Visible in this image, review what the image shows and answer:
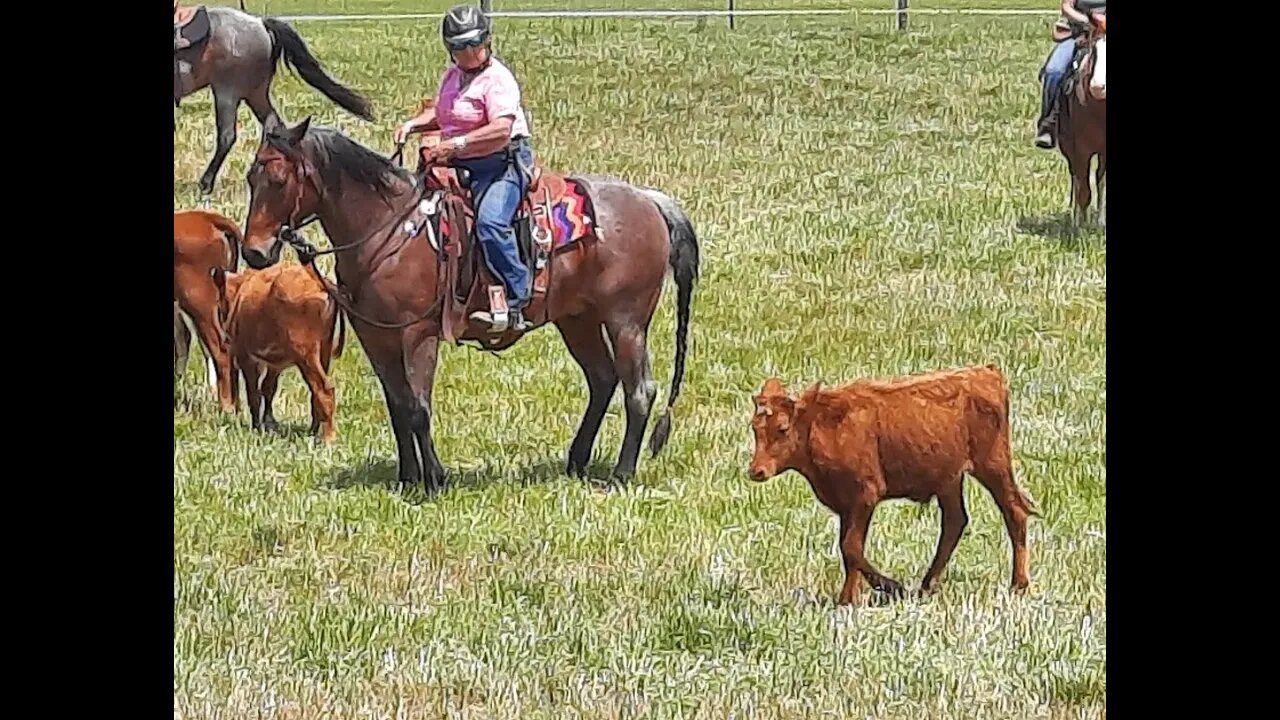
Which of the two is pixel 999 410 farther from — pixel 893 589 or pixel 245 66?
pixel 245 66

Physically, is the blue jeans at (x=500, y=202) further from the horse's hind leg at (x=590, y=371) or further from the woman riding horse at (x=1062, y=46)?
the woman riding horse at (x=1062, y=46)

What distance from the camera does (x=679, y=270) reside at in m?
5.32

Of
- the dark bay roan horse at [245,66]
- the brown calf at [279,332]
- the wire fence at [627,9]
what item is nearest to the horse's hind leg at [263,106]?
the dark bay roan horse at [245,66]

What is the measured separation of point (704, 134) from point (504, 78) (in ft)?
2.01

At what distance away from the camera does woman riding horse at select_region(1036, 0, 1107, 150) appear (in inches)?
209

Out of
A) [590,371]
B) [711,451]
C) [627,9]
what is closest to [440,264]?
[590,371]

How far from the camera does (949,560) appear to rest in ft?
16.4

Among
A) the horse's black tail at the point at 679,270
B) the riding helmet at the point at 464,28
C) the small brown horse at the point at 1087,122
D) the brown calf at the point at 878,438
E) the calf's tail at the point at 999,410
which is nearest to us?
the brown calf at the point at 878,438

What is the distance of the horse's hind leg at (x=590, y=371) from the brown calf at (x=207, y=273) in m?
0.78

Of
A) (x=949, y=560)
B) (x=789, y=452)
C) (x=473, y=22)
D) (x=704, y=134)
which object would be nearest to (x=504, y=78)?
(x=473, y=22)

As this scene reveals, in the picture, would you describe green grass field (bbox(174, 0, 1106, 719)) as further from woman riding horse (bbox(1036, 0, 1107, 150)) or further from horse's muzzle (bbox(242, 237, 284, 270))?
horse's muzzle (bbox(242, 237, 284, 270))

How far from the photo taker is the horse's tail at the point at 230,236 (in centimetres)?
533

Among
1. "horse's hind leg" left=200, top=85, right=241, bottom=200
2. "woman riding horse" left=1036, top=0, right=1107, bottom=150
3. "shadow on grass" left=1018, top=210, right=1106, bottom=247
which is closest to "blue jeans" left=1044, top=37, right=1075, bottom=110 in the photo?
"woman riding horse" left=1036, top=0, right=1107, bottom=150

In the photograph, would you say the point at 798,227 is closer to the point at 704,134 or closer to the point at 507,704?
the point at 704,134
